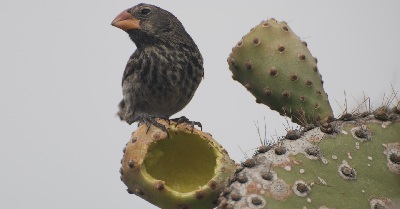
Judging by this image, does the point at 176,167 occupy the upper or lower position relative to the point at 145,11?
lower

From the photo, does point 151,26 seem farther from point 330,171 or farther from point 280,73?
point 330,171

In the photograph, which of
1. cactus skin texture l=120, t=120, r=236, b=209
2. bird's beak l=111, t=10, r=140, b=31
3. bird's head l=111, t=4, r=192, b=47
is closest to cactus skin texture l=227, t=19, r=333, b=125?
cactus skin texture l=120, t=120, r=236, b=209

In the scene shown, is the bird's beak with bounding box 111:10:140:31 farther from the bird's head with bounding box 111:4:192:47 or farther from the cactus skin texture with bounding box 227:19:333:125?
the cactus skin texture with bounding box 227:19:333:125

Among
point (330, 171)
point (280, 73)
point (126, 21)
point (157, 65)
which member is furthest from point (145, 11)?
point (330, 171)

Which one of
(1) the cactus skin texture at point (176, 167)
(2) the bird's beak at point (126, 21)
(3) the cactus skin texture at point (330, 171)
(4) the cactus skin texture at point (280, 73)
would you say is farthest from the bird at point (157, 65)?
(3) the cactus skin texture at point (330, 171)

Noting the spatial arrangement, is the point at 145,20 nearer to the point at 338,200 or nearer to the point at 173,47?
the point at 173,47

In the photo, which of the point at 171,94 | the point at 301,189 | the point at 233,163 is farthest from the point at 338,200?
the point at 171,94
